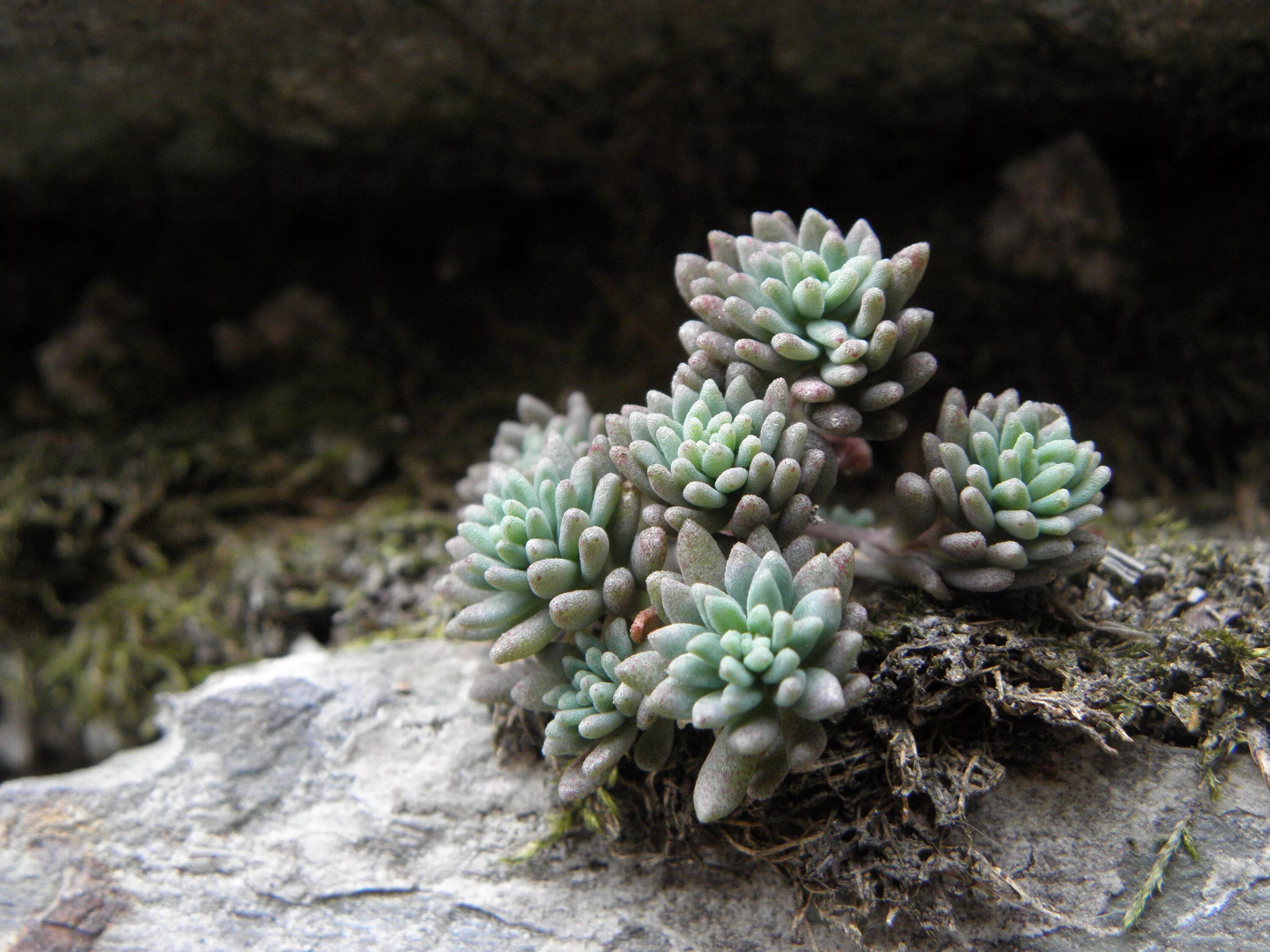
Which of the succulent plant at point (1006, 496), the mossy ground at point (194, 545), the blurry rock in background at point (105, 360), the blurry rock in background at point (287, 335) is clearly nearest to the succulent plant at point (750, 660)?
the succulent plant at point (1006, 496)

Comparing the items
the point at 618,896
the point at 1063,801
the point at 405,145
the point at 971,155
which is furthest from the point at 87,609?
the point at 971,155

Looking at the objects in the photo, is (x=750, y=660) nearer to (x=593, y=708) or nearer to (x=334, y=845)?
(x=593, y=708)

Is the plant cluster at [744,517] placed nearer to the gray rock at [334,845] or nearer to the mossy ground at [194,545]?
the gray rock at [334,845]

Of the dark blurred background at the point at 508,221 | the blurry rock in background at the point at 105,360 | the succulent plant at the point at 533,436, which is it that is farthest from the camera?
the blurry rock in background at the point at 105,360

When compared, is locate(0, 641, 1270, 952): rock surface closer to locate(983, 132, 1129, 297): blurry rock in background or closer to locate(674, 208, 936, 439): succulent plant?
locate(674, 208, 936, 439): succulent plant

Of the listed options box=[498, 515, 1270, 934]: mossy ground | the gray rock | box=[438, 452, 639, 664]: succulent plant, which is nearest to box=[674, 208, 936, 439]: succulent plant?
box=[438, 452, 639, 664]: succulent plant

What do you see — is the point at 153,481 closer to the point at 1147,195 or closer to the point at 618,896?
the point at 618,896
